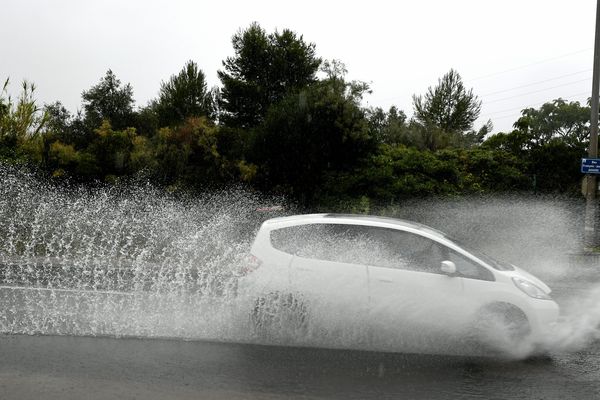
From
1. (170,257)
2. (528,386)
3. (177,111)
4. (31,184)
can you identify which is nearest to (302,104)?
(170,257)

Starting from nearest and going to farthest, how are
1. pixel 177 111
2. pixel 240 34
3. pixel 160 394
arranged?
pixel 160 394 → pixel 240 34 → pixel 177 111

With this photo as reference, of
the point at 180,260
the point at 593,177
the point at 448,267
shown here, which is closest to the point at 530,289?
the point at 448,267

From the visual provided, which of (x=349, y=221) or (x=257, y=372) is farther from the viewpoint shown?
(x=349, y=221)

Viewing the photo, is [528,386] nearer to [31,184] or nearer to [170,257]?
[170,257]

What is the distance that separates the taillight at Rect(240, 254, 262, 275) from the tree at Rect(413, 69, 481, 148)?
54.0 m

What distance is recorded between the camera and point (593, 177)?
16250 mm

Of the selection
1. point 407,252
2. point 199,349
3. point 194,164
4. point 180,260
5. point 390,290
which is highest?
point 194,164

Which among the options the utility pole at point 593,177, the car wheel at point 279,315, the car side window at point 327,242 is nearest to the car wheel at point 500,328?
the car side window at point 327,242

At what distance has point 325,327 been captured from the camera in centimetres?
650

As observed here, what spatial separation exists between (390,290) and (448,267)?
2.24 ft

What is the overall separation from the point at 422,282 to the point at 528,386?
5.14 ft

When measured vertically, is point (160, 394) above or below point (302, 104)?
below

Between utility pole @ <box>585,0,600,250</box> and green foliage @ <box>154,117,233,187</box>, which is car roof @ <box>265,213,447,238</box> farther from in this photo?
green foliage @ <box>154,117,233,187</box>

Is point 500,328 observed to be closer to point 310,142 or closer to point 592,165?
point 592,165
